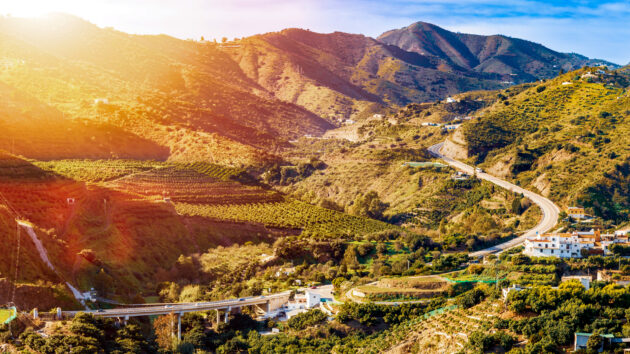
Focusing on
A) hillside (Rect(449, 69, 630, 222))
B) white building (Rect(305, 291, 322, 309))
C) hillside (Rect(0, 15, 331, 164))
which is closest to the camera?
white building (Rect(305, 291, 322, 309))

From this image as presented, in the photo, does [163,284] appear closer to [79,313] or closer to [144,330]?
[144,330]

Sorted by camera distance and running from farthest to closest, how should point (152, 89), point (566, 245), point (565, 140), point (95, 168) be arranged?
point (152, 89)
point (565, 140)
point (95, 168)
point (566, 245)

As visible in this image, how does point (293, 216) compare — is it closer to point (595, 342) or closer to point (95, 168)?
point (95, 168)

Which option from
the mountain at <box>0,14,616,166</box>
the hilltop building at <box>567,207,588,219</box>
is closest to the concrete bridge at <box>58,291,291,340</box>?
the hilltop building at <box>567,207,588,219</box>

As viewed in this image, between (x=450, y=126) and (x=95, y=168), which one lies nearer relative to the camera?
(x=95, y=168)

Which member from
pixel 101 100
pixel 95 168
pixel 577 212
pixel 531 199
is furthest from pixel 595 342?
pixel 101 100

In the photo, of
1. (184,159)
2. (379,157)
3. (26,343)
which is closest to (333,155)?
(379,157)

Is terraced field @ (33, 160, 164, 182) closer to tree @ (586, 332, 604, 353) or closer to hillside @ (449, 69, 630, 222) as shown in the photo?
tree @ (586, 332, 604, 353)
